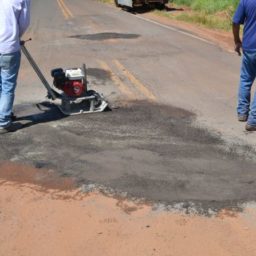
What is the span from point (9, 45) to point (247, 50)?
117 inches

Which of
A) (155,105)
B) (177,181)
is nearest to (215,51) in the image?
(155,105)

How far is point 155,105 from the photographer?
7.92m

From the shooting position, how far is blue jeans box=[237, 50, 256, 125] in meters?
6.71

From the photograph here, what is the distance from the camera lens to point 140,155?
224 inches

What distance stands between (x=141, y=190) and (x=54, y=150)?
144 cm

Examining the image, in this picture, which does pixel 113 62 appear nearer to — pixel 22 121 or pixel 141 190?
pixel 22 121

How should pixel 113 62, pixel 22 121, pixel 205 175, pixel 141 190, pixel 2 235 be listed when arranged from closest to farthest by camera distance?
pixel 2 235 < pixel 141 190 < pixel 205 175 < pixel 22 121 < pixel 113 62

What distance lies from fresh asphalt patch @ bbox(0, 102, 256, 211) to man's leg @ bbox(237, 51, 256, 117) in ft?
2.26

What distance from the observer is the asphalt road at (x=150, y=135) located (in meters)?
4.99

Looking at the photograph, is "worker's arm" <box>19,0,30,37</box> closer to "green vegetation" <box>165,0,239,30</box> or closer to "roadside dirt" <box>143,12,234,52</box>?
"roadside dirt" <box>143,12,234,52</box>

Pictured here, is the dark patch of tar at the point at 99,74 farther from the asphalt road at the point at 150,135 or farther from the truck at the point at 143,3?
the truck at the point at 143,3

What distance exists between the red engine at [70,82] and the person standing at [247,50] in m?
2.14

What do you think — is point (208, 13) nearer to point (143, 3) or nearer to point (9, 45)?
point (143, 3)

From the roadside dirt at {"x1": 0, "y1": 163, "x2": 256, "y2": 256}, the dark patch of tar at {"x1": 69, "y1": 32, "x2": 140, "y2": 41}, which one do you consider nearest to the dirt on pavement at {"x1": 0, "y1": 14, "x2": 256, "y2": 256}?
the roadside dirt at {"x1": 0, "y1": 163, "x2": 256, "y2": 256}
